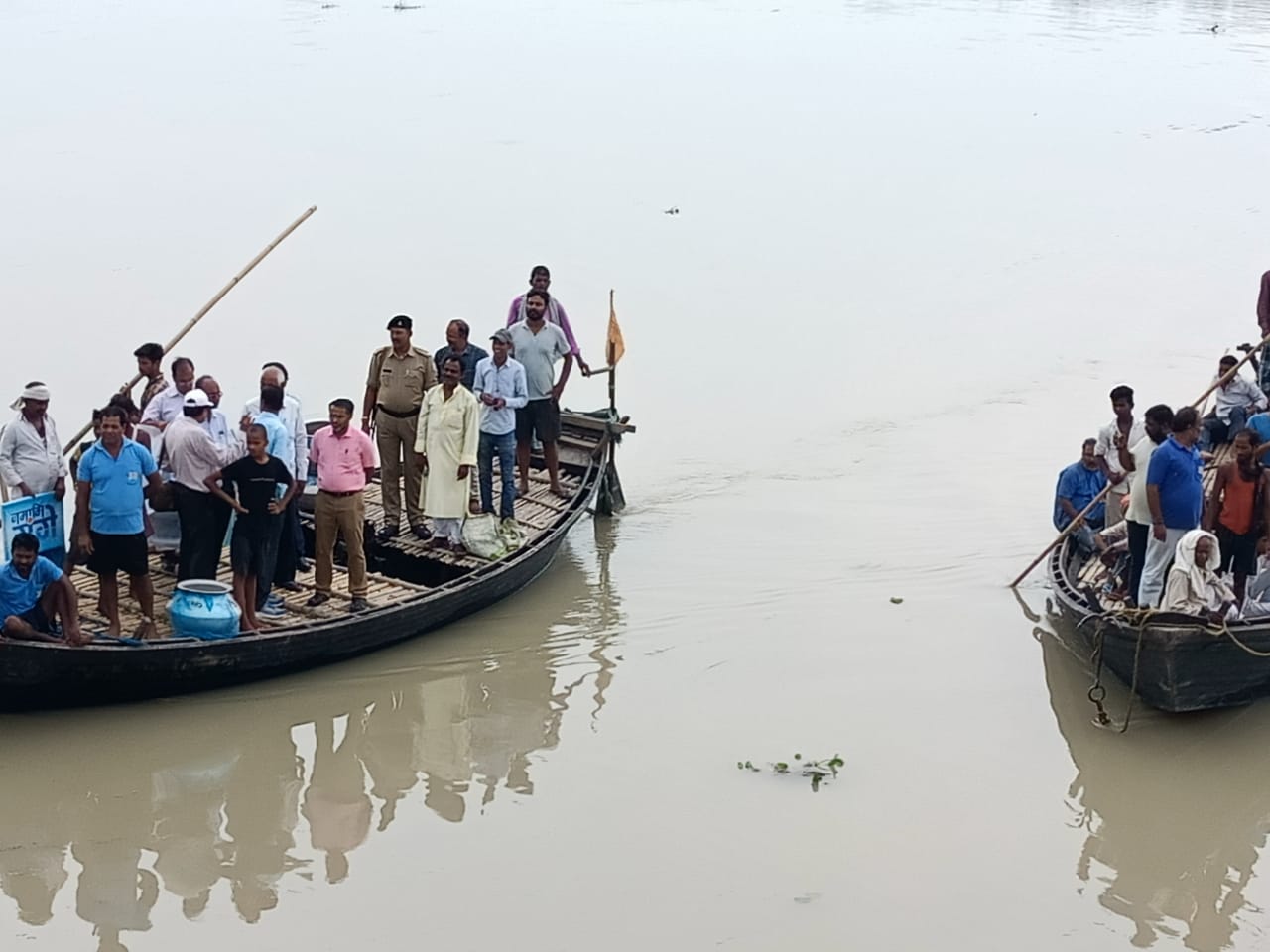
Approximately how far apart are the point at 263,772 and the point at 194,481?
5.56 ft

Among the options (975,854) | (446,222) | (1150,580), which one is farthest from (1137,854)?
(446,222)

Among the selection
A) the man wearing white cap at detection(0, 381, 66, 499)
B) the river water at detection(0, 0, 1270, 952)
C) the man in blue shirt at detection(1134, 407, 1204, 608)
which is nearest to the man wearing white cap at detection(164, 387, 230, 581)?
the man wearing white cap at detection(0, 381, 66, 499)

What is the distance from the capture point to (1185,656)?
904 centimetres

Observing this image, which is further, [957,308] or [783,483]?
[957,308]

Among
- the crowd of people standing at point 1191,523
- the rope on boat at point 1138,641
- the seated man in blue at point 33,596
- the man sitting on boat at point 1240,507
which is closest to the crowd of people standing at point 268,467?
the seated man in blue at point 33,596

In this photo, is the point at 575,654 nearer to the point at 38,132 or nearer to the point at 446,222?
the point at 446,222

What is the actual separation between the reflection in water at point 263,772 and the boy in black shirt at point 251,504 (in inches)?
27.9

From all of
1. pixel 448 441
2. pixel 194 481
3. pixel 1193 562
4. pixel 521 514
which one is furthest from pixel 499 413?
pixel 1193 562

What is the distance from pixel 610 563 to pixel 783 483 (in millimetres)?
2534

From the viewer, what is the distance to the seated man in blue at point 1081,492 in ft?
37.0

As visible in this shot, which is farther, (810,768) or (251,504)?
(251,504)

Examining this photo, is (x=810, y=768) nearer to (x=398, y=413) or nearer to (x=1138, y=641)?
(x=1138, y=641)

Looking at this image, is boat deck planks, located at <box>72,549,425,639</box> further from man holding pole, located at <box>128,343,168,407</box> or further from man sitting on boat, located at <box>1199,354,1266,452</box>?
man sitting on boat, located at <box>1199,354,1266,452</box>

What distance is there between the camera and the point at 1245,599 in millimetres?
9703
